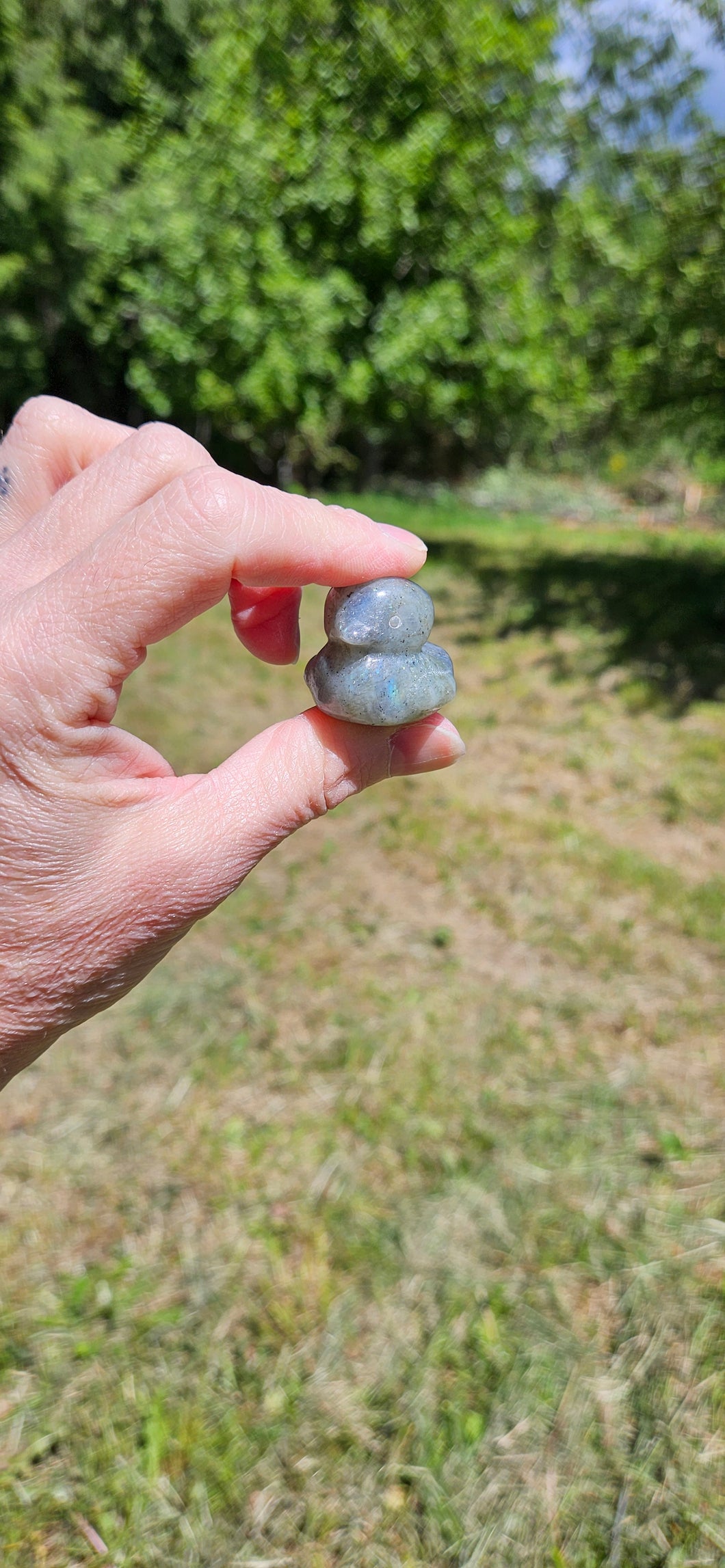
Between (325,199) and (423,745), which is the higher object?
(325,199)

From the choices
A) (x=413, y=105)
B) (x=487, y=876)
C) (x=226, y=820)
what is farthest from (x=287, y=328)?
(x=226, y=820)

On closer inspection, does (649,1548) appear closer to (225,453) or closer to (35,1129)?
(35,1129)

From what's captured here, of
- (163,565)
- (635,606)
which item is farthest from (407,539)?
(635,606)

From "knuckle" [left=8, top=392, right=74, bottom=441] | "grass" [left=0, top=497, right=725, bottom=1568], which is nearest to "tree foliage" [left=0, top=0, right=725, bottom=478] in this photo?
"grass" [left=0, top=497, right=725, bottom=1568]

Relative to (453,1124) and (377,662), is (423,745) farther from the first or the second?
(453,1124)

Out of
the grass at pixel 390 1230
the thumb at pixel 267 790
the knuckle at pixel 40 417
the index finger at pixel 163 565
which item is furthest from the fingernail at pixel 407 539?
the grass at pixel 390 1230

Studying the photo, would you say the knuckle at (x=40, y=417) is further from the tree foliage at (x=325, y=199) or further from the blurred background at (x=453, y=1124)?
the tree foliage at (x=325, y=199)
